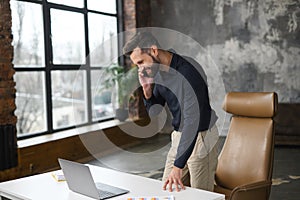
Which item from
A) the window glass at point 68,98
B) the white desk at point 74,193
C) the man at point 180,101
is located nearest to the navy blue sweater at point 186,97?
the man at point 180,101

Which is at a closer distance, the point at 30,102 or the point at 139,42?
the point at 139,42

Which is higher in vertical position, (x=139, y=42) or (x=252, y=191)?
(x=139, y=42)

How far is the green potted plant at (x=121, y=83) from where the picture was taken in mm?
6309

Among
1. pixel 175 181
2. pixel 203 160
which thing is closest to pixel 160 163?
pixel 203 160

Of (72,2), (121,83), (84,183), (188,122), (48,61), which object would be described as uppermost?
(72,2)

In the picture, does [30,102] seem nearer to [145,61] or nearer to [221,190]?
[221,190]

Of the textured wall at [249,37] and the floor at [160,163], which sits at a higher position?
the textured wall at [249,37]

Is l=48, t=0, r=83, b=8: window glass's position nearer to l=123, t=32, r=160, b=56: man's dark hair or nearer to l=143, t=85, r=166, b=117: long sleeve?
l=143, t=85, r=166, b=117: long sleeve

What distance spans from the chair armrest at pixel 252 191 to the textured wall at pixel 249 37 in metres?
4.71

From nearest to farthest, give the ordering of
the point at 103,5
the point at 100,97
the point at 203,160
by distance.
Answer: the point at 203,160 < the point at 100,97 < the point at 103,5

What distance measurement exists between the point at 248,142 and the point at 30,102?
11.4 feet

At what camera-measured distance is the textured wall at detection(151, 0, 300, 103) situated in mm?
6641

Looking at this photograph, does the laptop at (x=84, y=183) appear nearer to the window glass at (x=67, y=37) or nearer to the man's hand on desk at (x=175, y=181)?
the man's hand on desk at (x=175, y=181)

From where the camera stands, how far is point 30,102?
5.36 m
